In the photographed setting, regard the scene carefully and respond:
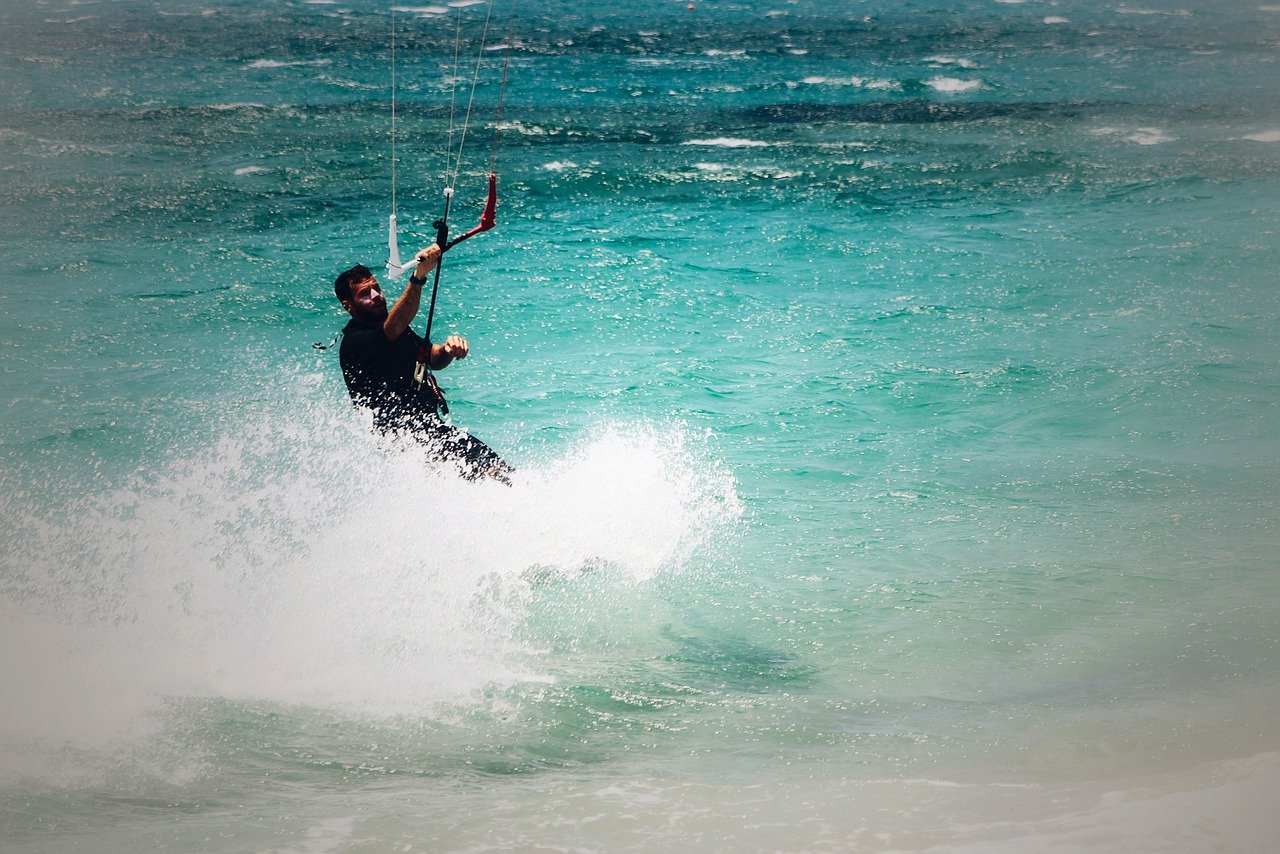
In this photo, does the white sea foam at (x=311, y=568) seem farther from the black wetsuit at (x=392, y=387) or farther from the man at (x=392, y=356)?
the man at (x=392, y=356)

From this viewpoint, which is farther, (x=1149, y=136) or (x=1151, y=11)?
(x=1151, y=11)

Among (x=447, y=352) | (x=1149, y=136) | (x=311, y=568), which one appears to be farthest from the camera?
(x=1149, y=136)

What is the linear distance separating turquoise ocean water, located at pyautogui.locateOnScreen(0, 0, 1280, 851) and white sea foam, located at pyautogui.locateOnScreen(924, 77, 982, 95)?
2190mm

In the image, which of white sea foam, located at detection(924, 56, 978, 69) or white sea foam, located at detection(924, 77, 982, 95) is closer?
white sea foam, located at detection(924, 77, 982, 95)

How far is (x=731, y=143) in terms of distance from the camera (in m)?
22.2

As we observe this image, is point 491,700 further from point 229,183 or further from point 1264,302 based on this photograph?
point 229,183

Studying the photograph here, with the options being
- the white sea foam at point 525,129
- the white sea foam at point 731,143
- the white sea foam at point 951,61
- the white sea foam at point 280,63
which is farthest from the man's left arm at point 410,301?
the white sea foam at point 951,61

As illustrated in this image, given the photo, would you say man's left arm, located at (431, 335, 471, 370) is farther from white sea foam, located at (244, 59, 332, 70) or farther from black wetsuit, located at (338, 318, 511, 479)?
white sea foam, located at (244, 59, 332, 70)

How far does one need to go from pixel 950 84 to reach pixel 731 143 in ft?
23.0

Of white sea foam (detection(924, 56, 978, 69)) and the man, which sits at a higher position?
white sea foam (detection(924, 56, 978, 69))

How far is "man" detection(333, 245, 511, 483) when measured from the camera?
785cm

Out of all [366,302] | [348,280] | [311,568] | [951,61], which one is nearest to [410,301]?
[366,302]

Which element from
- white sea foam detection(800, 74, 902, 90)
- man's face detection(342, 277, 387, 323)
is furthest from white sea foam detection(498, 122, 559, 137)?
man's face detection(342, 277, 387, 323)

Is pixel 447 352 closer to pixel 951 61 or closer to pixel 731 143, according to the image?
pixel 731 143
